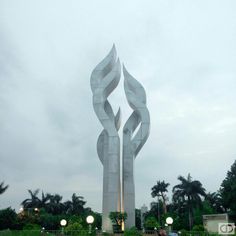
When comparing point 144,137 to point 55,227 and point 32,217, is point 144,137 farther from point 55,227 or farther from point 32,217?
point 55,227

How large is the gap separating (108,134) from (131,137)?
2.12 m

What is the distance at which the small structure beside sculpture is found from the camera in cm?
3091

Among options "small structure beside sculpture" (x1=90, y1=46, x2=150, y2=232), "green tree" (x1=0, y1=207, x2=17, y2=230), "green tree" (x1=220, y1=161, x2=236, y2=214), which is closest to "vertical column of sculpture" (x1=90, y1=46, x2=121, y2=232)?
"small structure beside sculpture" (x1=90, y1=46, x2=150, y2=232)

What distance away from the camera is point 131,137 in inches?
1289

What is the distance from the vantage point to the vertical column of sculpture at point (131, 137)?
102 feet

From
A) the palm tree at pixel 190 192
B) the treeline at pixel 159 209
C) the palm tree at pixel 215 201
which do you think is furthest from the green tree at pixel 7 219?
the palm tree at pixel 215 201

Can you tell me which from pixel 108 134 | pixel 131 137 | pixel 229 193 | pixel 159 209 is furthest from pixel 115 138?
pixel 159 209

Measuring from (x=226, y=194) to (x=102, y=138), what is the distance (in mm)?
14966

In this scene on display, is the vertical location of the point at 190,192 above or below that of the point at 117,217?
above

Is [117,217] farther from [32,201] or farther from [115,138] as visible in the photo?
[32,201]

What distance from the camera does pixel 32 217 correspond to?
41.1m

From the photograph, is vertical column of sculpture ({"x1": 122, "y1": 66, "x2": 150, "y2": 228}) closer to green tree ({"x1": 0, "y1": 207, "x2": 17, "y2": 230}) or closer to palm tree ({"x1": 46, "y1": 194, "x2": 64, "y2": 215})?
green tree ({"x1": 0, "y1": 207, "x2": 17, "y2": 230})

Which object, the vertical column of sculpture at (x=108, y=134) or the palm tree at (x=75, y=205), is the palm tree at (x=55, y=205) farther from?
the vertical column of sculpture at (x=108, y=134)

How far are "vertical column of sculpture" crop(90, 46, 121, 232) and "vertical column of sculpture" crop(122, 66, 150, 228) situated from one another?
2.23ft
